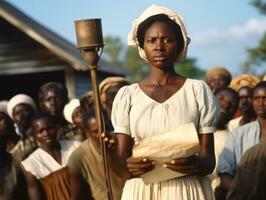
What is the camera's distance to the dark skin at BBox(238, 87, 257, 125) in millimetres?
7395

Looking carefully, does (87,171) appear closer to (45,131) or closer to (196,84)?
(45,131)

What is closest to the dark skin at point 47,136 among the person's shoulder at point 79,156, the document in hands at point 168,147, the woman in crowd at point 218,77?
the person's shoulder at point 79,156

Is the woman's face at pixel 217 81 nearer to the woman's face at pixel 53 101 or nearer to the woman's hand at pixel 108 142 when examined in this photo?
the woman's face at pixel 53 101

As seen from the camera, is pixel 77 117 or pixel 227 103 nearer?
pixel 227 103

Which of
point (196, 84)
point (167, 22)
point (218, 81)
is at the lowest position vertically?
point (218, 81)

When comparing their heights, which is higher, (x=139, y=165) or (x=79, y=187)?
(x=139, y=165)

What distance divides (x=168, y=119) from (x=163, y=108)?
67mm

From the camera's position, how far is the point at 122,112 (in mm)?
3707

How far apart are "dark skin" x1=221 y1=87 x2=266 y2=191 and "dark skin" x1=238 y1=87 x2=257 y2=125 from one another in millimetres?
1335

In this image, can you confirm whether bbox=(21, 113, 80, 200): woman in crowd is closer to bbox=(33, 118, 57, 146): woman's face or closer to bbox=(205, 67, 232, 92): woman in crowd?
bbox=(33, 118, 57, 146): woman's face

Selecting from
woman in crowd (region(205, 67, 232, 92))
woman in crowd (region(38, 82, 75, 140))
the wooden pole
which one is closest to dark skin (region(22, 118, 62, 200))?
woman in crowd (region(38, 82, 75, 140))

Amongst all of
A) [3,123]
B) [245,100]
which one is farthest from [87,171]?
[245,100]

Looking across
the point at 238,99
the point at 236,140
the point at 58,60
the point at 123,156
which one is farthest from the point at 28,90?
the point at 123,156

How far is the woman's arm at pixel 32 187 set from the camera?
20.2ft
